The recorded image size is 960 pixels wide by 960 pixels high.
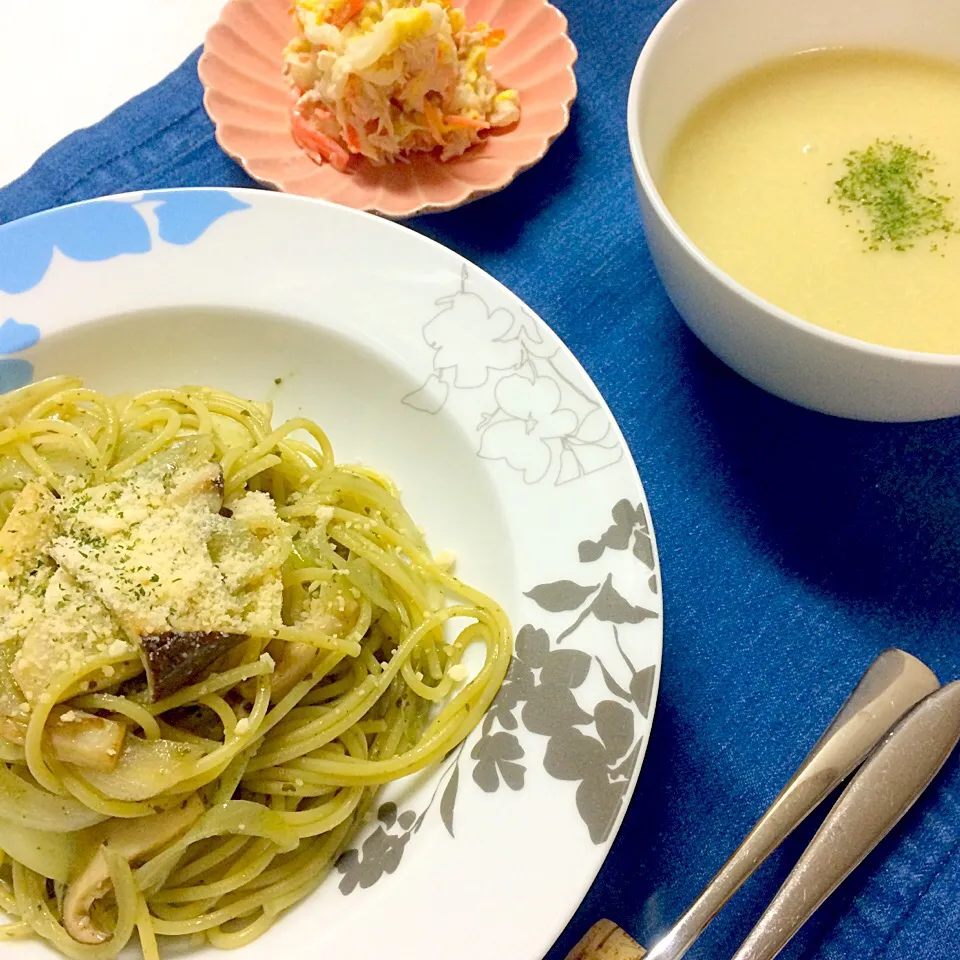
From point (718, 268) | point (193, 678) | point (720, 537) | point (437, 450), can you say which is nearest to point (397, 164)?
point (437, 450)

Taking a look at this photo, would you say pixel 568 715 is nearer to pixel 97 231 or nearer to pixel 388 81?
pixel 97 231

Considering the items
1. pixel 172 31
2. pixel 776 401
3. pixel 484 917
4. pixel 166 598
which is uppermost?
pixel 172 31

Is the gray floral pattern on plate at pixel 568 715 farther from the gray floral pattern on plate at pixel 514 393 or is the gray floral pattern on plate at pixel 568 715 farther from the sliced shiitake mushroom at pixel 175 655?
the sliced shiitake mushroom at pixel 175 655

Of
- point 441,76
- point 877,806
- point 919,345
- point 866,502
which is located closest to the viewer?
point 877,806

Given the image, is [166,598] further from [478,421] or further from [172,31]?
[172,31]

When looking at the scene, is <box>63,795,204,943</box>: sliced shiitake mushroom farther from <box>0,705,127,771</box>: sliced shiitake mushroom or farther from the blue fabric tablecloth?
the blue fabric tablecloth

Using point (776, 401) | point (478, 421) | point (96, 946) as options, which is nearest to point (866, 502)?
point (776, 401)

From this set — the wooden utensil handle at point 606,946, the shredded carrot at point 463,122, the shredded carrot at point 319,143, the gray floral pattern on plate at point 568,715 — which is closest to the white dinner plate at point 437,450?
the gray floral pattern on plate at point 568,715

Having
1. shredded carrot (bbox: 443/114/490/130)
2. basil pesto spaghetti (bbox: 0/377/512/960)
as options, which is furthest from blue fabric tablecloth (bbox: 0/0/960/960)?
basil pesto spaghetti (bbox: 0/377/512/960)
